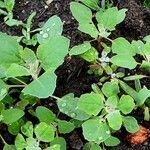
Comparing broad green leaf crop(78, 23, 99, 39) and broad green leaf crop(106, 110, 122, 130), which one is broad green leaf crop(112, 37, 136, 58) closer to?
broad green leaf crop(78, 23, 99, 39)

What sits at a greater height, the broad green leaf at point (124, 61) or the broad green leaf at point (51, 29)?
the broad green leaf at point (51, 29)

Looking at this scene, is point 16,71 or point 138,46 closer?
point 16,71

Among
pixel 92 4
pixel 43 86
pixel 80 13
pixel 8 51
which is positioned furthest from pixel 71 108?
pixel 92 4

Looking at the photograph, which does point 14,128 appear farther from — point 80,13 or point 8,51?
point 80,13

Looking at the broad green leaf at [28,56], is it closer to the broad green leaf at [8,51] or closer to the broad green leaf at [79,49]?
the broad green leaf at [8,51]

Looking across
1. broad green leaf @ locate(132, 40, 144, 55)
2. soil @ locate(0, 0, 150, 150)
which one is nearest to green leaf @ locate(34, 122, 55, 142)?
soil @ locate(0, 0, 150, 150)

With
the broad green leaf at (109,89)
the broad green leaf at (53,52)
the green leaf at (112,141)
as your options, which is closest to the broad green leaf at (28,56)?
the broad green leaf at (53,52)
